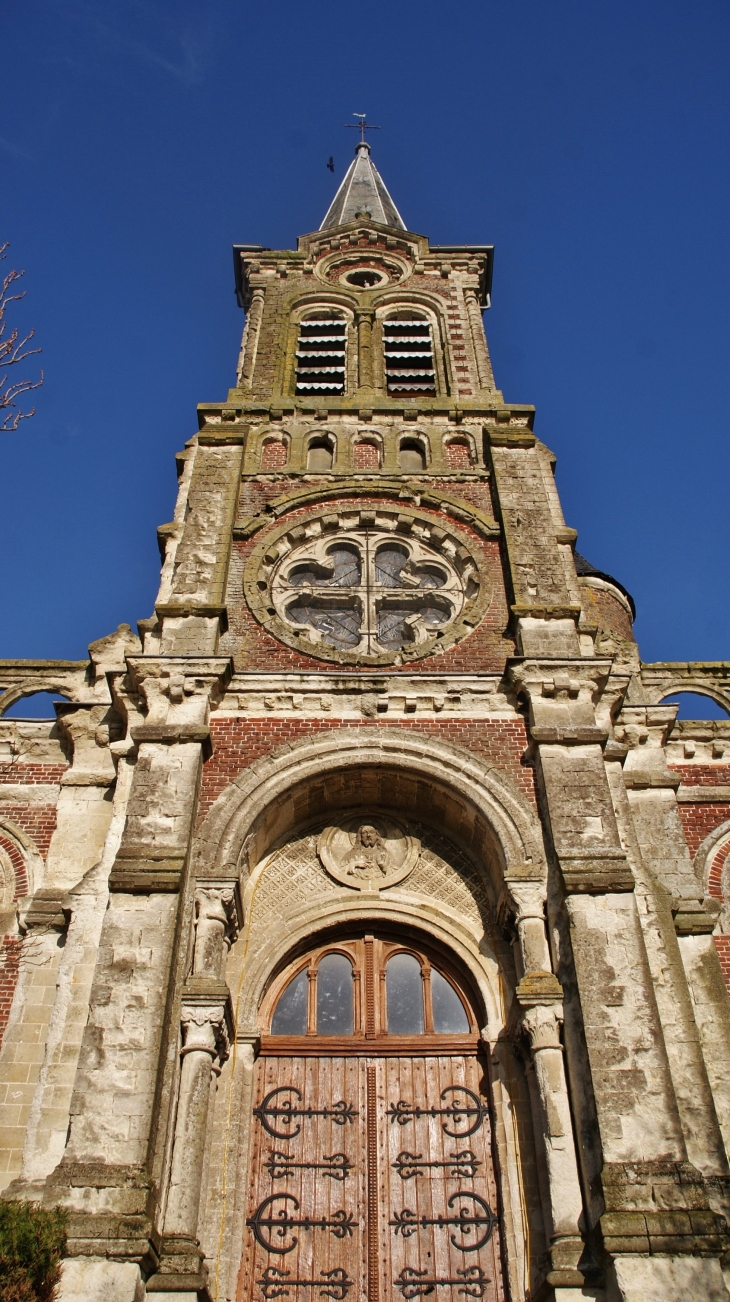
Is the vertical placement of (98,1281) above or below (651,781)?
below

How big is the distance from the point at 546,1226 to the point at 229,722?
579cm

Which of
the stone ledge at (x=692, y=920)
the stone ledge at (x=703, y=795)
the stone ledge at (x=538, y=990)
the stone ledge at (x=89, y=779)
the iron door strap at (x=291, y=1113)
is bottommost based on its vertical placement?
the iron door strap at (x=291, y=1113)

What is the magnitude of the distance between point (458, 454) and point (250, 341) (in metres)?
5.41

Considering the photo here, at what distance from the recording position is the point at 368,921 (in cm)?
1148

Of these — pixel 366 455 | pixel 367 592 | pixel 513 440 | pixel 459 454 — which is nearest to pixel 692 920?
pixel 367 592

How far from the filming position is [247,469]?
16.2 m

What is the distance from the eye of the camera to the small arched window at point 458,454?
1661 centimetres

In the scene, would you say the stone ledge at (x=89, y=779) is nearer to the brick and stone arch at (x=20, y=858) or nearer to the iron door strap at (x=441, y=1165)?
the brick and stone arch at (x=20, y=858)

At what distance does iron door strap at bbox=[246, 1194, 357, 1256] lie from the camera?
9.44 metres

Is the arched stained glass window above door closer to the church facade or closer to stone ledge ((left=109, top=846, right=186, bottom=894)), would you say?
the church facade

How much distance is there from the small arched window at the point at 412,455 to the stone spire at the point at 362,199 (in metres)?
10.7

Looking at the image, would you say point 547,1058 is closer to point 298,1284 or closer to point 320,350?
point 298,1284

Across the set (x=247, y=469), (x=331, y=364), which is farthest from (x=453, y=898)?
(x=331, y=364)

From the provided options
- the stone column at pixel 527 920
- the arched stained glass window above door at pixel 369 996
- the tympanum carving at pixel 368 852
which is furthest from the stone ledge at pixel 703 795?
the arched stained glass window above door at pixel 369 996
